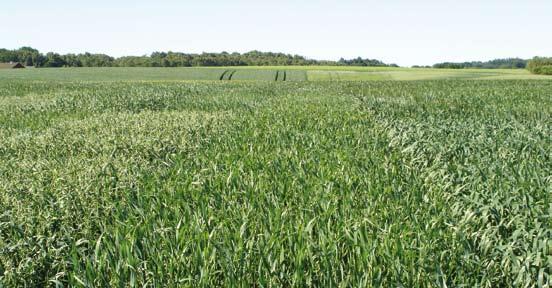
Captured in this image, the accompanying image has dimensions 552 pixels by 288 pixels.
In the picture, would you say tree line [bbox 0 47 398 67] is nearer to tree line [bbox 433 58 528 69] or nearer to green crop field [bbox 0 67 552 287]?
tree line [bbox 433 58 528 69]

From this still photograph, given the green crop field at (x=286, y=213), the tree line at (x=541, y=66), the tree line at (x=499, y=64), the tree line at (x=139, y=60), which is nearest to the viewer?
the green crop field at (x=286, y=213)

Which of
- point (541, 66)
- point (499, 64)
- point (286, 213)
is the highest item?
point (541, 66)

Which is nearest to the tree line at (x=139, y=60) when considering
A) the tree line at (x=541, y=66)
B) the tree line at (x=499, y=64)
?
the tree line at (x=499, y=64)

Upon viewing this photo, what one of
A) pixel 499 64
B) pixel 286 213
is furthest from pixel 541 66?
pixel 499 64

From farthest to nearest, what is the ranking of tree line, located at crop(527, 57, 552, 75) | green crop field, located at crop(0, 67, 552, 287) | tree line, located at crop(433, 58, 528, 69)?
tree line, located at crop(433, 58, 528, 69), tree line, located at crop(527, 57, 552, 75), green crop field, located at crop(0, 67, 552, 287)

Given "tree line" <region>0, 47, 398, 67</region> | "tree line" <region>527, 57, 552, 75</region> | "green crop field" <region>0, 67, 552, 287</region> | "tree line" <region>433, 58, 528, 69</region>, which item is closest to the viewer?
"green crop field" <region>0, 67, 552, 287</region>

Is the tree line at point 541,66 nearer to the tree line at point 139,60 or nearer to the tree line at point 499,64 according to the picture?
the tree line at point 139,60

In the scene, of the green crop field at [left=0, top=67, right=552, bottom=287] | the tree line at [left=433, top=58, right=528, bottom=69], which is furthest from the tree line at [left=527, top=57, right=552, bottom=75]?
the tree line at [left=433, top=58, right=528, bottom=69]

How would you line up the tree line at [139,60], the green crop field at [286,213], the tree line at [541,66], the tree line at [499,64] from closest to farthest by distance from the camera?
the green crop field at [286,213]
the tree line at [541,66]
the tree line at [139,60]
the tree line at [499,64]

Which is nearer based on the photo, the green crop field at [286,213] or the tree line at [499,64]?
the green crop field at [286,213]

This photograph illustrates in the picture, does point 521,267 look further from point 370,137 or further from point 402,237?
point 370,137

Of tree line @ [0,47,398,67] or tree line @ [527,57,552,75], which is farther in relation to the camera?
tree line @ [0,47,398,67]

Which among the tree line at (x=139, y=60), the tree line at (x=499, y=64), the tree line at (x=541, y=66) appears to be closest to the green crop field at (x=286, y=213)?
the tree line at (x=541, y=66)

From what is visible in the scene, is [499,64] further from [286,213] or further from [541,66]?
[286,213]
